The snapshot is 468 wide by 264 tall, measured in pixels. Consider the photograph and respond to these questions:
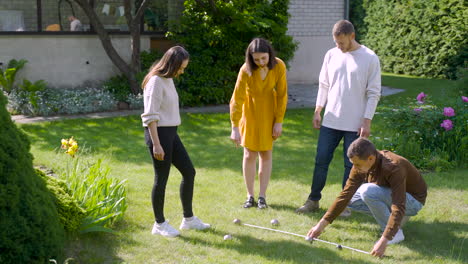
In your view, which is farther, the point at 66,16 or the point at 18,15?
the point at 66,16

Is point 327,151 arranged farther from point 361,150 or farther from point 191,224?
point 191,224

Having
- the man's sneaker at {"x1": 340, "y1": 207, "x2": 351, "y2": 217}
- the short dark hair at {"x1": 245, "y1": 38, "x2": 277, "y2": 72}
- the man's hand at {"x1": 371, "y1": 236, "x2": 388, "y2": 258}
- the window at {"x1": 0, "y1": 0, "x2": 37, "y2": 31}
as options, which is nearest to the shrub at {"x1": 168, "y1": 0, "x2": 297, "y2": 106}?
the window at {"x1": 0, "y1": 0, "x2": 37, "y2": 31}

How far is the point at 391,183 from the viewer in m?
4.46

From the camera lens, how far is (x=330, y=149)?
5484 millimetres

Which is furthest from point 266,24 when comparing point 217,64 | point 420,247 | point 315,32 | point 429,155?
point 420,247

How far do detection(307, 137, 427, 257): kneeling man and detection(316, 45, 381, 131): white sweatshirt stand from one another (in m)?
0.66

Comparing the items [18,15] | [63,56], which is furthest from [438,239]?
[18,15]

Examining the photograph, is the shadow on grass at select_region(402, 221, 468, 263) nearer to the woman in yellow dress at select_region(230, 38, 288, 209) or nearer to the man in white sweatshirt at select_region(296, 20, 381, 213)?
the man in white sweatshirt at select_region(296, 20, 381, 213)

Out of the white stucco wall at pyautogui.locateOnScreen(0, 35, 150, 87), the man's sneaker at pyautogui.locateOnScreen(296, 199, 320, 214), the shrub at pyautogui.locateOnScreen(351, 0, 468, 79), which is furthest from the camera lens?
the shrub at pyautogui.locateOnScreen(351, 0, 468, 79)

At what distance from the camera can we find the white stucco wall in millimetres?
11703

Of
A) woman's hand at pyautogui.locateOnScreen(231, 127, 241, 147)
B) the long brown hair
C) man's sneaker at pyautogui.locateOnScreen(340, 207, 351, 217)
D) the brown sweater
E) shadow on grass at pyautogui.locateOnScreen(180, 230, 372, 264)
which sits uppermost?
the long brown hair

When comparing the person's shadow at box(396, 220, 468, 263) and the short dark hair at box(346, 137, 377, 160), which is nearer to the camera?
the short dark hair at box(346, 137, 377, 160)

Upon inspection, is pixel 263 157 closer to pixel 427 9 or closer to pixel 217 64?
pixel 217 64

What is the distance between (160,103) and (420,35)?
14.5 metres
